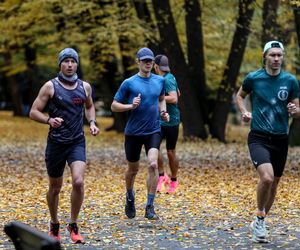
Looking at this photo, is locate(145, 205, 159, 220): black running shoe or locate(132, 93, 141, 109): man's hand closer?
locate(132, 93, 141, 109): man's hand

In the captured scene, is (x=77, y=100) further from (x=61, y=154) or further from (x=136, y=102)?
(x=136, y=102)

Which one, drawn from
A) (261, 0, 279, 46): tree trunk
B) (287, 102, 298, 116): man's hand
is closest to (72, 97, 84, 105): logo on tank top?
(287, 102, 298, 116): man's hand

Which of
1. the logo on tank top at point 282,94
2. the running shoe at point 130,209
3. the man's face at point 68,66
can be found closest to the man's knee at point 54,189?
the man's face at point 68,66

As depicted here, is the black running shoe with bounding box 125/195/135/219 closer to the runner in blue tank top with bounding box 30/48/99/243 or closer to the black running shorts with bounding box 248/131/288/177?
the runner in blue tank top with bounding box 30/48/99/243

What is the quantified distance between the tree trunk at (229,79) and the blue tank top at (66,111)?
702 inches

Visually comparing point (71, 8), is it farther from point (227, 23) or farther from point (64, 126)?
point (64, 126)

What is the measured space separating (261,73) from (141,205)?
4.04 meters

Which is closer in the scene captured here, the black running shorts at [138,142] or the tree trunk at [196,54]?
the black running shorts at [138,142]

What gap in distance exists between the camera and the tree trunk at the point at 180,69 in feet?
82.6

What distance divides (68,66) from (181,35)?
24.5 meters

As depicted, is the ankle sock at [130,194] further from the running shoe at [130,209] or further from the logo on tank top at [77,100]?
the logo on tank top at [77,100]

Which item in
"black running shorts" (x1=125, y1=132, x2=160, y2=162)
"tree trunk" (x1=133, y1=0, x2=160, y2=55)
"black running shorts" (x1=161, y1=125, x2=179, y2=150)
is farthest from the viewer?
"tree trunk" (x1=133, y1=0, x2=160, y2=55)

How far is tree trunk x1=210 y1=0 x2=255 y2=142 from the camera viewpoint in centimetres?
2747

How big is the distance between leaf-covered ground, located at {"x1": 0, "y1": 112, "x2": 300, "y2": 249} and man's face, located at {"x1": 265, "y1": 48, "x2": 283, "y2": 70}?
→ 1994 mm
